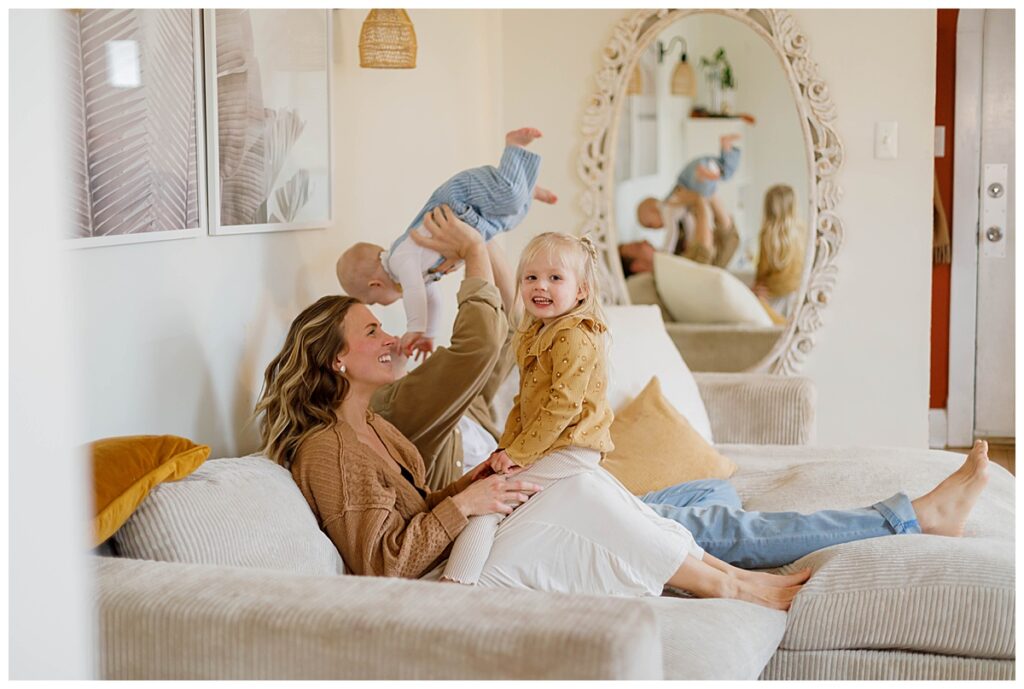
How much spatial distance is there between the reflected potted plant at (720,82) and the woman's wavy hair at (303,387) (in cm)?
221

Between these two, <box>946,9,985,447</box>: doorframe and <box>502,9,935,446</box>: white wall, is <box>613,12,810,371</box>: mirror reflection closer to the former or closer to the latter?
<box>502,9,935,446</box>: white wall

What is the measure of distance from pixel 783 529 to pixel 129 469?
3.86ft

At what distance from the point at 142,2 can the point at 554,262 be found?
0.83 m

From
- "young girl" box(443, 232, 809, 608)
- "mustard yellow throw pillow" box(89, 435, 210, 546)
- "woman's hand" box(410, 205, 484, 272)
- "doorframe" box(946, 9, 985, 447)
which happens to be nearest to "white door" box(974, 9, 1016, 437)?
"doorframe" box(946, 9, 985, 447)

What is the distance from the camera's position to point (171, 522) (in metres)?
1.74

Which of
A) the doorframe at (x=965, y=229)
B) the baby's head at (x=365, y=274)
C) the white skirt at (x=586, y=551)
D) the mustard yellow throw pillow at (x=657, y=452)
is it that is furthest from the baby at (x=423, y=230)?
the doorframe at (x=965, y=229)

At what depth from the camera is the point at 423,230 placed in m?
2.59

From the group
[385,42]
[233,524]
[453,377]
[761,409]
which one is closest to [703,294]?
[761,409]

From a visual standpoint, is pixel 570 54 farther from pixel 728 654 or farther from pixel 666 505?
pixel 728 654

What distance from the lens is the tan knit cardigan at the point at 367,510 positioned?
1983 millimetres

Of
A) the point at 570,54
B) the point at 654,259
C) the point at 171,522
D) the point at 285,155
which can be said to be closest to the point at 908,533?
the point at 171,522

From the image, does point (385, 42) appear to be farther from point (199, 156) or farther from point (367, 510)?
point (367, 510)

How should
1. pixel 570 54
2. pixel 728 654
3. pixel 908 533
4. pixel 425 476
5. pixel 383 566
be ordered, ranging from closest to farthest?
pixel 728 654, pixel 383 566, pixel 908 533, pixel 425 476, pixel 570 54

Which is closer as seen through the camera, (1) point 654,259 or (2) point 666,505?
(2) point 666,505
